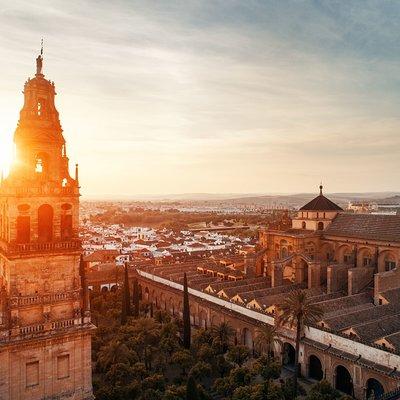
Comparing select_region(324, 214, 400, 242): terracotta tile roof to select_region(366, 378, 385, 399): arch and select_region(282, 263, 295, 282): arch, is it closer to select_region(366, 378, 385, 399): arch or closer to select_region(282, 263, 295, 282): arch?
select_region(282, 263, 295, 282): arch

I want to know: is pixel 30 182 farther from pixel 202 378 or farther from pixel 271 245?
pixel 271 245

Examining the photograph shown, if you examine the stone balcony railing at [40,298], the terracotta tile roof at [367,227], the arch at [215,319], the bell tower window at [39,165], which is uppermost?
the bell tower window at [39,165]

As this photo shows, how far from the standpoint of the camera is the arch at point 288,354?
31469 millimetres

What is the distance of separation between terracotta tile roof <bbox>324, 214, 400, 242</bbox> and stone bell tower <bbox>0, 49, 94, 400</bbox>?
2836 centimetres

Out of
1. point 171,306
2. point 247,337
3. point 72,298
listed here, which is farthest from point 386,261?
point 72,298

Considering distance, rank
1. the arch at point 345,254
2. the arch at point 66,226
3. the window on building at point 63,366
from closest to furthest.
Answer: the window on building at point 63,366, the arch at point 66,226, the arch at point 345,254

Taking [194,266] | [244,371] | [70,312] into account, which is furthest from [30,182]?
[194,266]

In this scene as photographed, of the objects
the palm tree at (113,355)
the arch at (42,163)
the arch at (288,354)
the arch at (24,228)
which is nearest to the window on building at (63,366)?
the arch at (24,228)

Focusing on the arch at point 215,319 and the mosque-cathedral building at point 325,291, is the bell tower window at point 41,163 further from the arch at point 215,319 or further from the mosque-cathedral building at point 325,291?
the arch at point 215,319

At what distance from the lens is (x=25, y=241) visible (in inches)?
803

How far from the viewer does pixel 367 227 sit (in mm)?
41031

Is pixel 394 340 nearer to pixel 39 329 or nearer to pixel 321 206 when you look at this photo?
pixel 39 329

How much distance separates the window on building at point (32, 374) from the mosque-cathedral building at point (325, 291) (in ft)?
56.5

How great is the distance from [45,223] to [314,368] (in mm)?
20669
